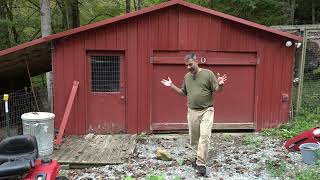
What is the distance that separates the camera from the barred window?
30.5 ft

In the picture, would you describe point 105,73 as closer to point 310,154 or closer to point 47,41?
point 47,41

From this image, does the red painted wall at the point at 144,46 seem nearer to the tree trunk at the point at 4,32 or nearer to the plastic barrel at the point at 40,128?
the plastic barrel at the point at 40,128

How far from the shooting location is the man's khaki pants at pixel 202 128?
6387 millimetres

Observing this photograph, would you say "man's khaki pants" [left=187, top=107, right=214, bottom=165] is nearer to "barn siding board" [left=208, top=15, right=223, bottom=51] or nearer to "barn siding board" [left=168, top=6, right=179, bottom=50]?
"barn siding board" [left=168, top=6, right=179, bottom=50]

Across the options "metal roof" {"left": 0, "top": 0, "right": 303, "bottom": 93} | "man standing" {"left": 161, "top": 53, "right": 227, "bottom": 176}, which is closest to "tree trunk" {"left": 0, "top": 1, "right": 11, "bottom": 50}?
"metal roof" {"left": 0, "top": 0, "right": 303, "bottom": 93}

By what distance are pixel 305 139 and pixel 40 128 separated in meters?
5.11

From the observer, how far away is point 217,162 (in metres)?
7.20

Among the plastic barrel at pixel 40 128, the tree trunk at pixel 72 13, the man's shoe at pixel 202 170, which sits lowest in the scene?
the man's shoe at pixel 202 170

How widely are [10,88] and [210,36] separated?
771 cm

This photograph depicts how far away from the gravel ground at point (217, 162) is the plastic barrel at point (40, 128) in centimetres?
93

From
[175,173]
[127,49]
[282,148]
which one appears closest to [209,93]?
[175,173]

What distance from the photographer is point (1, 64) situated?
9461 millimetres

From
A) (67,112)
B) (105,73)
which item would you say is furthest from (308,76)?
(67,112)

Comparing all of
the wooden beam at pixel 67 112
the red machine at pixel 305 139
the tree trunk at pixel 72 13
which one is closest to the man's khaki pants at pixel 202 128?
Answer: the red machine at pixel 305 139
